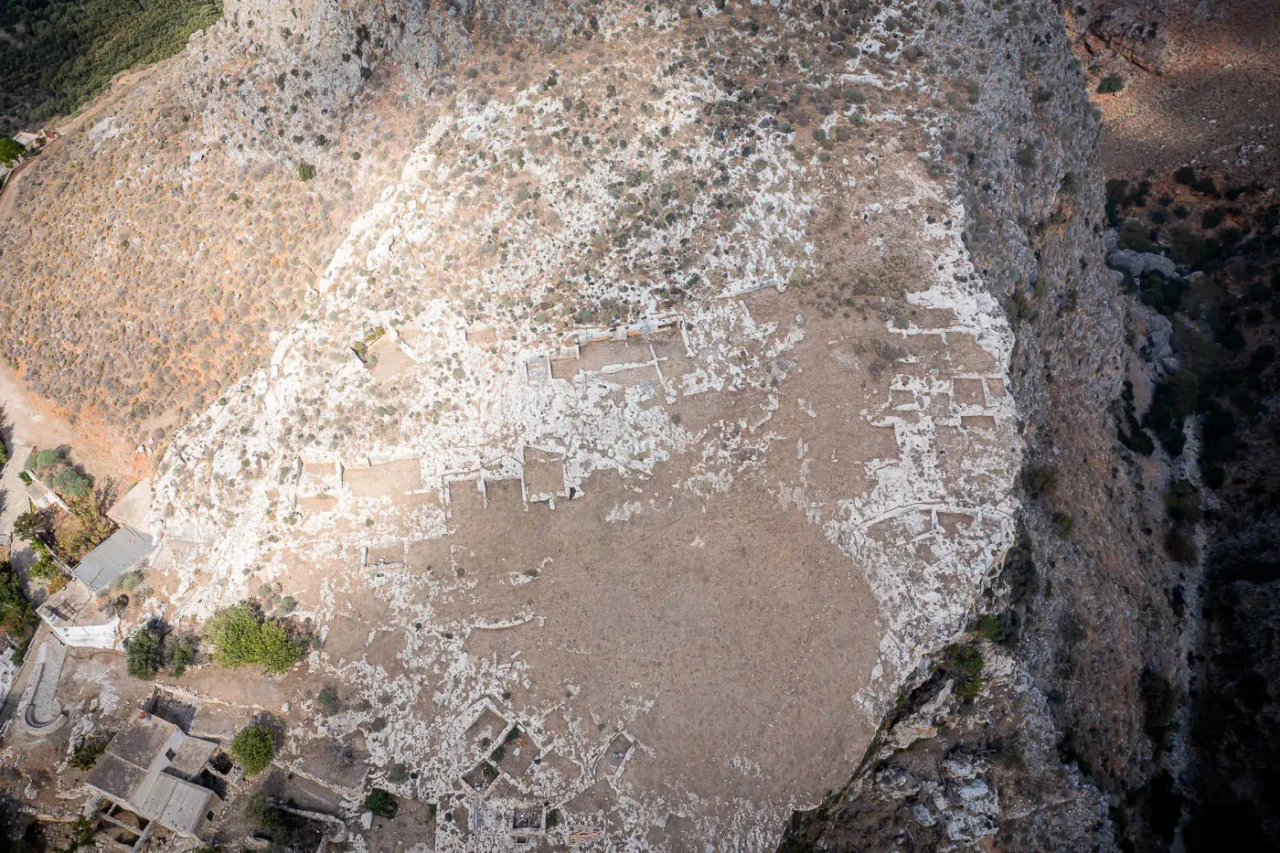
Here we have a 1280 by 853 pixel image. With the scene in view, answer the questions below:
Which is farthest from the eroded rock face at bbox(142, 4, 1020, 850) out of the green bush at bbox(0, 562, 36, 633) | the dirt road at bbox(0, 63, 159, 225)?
the dirt road at bbox(0, 63, 159, 225)

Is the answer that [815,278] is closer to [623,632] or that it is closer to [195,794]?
[623,632]

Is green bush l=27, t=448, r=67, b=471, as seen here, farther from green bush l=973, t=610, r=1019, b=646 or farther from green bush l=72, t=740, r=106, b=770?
green bush l=973, t=610, r=1019, b=646

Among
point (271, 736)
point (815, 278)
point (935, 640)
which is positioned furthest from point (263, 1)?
point (935, 640)

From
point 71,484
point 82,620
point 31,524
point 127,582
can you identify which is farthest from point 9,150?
point 82,620

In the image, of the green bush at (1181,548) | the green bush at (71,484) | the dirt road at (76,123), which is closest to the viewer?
the green bush at (71,484)

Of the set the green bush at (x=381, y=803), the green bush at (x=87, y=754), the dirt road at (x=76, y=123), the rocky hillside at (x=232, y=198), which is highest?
the dirt road at (x=76, y=123)

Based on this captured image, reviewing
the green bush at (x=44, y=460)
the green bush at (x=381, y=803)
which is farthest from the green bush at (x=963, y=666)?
the green bush at (x=44, y=460)

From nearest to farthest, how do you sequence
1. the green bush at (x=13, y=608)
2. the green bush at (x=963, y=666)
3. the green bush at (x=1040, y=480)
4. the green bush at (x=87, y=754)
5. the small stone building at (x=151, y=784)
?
the small stone building at (x=151, y=784) → the green bush at (x=87, y=754) → the green bush at (x=963, y=666) → the green bush at (x=13, y=608) → the green bush at (x=1040, y=480)

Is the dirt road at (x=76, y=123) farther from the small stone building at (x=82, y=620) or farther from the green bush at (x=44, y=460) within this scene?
the small stone building at (x=82, y=620)
